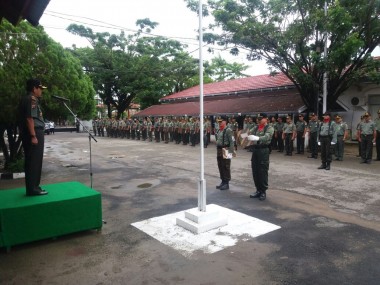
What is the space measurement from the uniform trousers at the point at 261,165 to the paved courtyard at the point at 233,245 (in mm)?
379

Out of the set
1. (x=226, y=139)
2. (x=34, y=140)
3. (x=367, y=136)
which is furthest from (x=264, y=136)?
(x=367, y=136)

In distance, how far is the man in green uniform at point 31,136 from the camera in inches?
181

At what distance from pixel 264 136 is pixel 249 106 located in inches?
483

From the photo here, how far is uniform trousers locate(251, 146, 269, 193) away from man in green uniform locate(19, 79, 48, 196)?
4.04 metres

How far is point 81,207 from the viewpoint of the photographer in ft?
15.0

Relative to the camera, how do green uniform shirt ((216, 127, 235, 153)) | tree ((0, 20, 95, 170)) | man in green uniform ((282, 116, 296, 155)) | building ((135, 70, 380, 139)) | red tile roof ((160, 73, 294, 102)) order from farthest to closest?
red tile roof ((160, 73, 294, 102))
building ((135, 70, 380, 139))
man in green uniform ((282, 116, 296, 155))
tree ((0, 20, 95, 170))
green uniform shirt ((216, 127, 235, 153))

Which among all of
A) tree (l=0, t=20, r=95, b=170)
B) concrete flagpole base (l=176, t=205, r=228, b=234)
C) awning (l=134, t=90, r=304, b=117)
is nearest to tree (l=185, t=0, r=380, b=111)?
awning (l=134, t=90, r=304, b=117)

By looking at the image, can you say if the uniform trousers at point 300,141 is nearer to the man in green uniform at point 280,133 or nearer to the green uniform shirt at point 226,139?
the man in green uniform at point 280,133

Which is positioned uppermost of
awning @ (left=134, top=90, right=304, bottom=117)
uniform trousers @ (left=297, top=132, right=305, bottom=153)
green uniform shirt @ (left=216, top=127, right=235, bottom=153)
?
awning @ (left=134, top=90, right=304, bottom=117)

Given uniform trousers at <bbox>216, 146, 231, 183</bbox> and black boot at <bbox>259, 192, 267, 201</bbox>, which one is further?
uniform trousers at <bbox>216, 146, 231, 183</bbox>

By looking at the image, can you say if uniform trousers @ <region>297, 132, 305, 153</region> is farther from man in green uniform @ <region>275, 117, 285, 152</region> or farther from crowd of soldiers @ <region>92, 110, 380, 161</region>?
man in green uniform @ <region>275, 117, 285, 152</region>

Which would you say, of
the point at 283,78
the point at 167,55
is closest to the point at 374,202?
the point at 283,78

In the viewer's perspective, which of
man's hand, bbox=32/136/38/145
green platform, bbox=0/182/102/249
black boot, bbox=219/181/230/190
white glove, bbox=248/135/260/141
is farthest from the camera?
black boot, bbox=219/181/230/190

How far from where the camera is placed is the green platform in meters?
4.10
